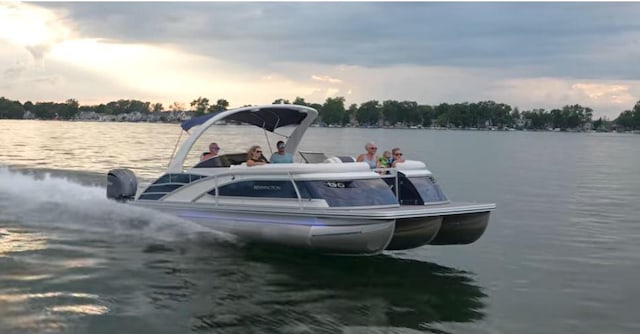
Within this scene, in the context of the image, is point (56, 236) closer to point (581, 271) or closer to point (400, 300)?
point (400, 300)

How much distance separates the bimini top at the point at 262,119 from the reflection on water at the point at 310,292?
2295 millimetres

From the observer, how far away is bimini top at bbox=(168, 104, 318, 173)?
14.0 metres

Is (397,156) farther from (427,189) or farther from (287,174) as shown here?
(287,174)

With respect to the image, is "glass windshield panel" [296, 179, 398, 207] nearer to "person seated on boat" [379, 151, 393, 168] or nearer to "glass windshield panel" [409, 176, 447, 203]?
"glass windshield panel" [409, 176, 447, 203]

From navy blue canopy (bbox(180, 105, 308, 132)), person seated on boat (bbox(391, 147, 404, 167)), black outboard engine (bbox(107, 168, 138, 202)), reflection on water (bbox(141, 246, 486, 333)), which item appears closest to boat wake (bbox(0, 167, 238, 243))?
black outboard engine (bbox(107, 168, 138, 202))

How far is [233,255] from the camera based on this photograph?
1284 centimetres

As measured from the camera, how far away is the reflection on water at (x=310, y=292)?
9.34 m

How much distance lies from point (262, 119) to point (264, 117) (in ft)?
0.40

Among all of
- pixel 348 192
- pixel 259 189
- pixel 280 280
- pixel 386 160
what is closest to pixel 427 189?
pixel 386 160

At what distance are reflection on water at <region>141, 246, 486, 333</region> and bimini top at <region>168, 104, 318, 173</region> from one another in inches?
90.3

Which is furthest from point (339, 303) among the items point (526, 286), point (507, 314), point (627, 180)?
point (627, 180)

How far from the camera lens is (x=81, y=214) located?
54.8 feet

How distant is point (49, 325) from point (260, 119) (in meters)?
7.82

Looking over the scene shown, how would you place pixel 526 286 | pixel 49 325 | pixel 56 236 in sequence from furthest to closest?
pixel 56 236 < pixel 526 286 < pixel 49 325
